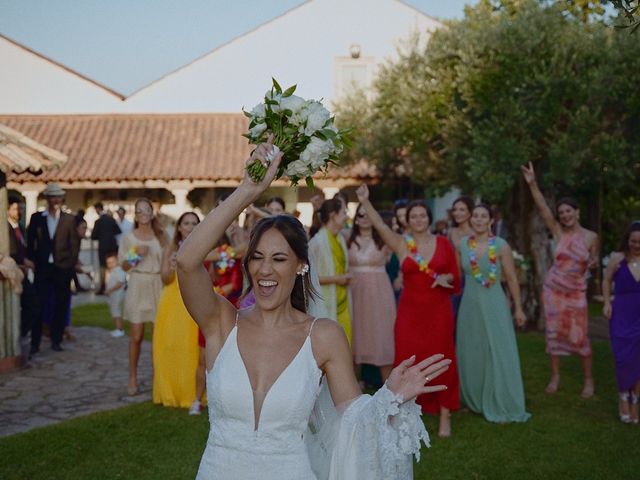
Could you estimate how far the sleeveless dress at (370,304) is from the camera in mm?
8484

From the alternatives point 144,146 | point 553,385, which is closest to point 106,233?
point 144,146

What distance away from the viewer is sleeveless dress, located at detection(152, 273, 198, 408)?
7.87m

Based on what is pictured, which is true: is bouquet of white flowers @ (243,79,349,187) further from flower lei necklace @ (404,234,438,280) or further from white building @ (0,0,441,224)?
white building @ (0,0,441,224)

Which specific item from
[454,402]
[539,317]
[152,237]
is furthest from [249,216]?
[539,317]

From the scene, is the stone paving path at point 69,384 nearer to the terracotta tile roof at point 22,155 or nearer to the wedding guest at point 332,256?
the wedding guest at point 332,256

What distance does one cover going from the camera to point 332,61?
25062 mm

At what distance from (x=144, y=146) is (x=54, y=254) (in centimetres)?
1311

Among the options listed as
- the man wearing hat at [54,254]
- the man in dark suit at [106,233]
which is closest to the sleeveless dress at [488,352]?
the man wearing hat at [54,254]

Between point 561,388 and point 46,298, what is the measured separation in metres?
7.55

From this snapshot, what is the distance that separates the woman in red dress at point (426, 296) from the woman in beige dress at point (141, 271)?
9.16ft

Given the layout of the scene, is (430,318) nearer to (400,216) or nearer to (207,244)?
Result: (400,216)

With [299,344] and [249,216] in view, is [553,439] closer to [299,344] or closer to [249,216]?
[249,216]

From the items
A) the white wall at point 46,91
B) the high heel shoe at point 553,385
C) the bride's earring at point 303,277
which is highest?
the white wall at point 46,91

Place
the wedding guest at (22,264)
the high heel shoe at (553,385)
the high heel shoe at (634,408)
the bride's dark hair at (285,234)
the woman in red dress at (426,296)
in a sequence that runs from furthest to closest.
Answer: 1. the wedding guest at (22,264)
2. the high heel shoe at (553,385)
3. the high heel shoe at (634,408)
4. the woman in red dress at (426,296)
5. the bride's dark hair at (285,234)
